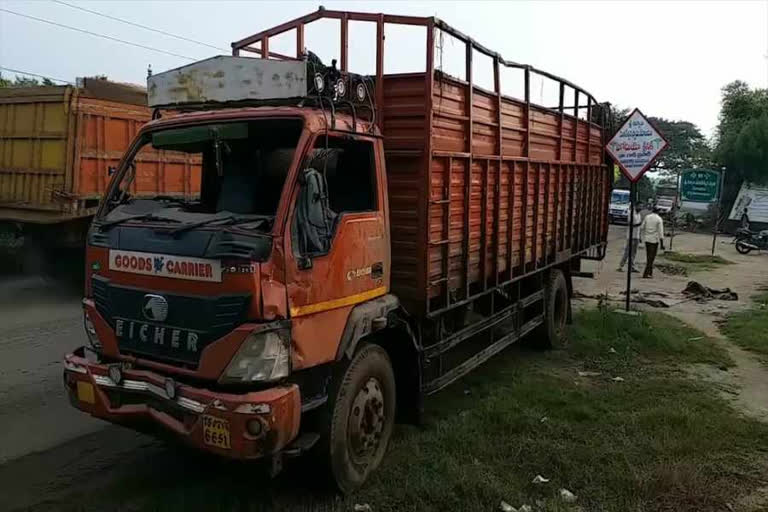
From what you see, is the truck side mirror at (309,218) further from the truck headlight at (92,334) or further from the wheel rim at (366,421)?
the truck headlight at (92,334)

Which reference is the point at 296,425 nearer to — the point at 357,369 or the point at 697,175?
the point at 357,369

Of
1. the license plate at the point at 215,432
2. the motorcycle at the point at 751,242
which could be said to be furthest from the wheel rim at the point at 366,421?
the motorcycle at the point at 751,242

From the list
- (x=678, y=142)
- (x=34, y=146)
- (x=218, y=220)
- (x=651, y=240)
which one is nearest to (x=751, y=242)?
(x=651, y=240)

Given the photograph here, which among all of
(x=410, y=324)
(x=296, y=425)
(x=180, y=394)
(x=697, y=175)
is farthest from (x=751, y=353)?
(x=697, y=175)

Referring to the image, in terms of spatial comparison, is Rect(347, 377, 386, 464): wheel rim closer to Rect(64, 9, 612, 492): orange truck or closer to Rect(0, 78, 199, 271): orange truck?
Rect(64, 9, 612, 492): orange truck

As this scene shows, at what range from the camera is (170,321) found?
332cm

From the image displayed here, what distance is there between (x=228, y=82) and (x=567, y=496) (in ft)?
10.6

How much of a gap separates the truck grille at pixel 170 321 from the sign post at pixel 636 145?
7782 mm

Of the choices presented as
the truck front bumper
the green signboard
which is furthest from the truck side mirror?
the green signboard

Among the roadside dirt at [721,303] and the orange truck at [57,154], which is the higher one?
the orange truck at [57,154]

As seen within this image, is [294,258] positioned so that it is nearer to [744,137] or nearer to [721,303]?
[721,303]

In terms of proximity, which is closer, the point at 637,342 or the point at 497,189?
the point at 497,189

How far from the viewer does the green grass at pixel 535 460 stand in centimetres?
377

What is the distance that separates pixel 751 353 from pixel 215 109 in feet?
22.7
